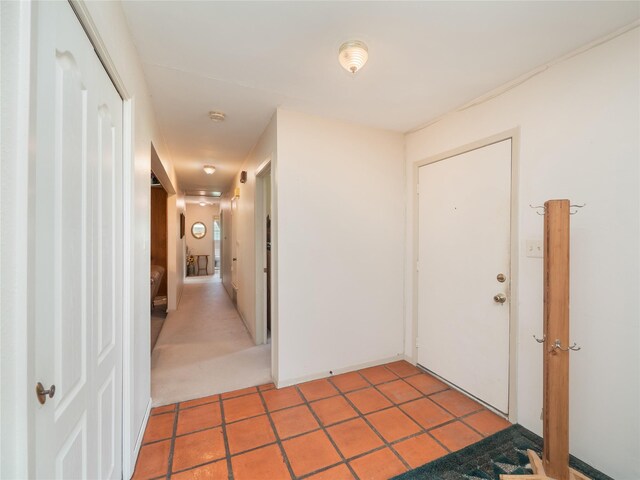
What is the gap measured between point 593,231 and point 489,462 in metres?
1.47

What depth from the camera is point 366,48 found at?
161 cm

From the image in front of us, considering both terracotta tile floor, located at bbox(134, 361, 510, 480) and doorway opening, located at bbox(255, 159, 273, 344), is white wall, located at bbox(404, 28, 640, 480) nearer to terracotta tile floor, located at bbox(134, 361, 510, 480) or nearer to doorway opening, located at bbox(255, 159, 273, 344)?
terracotta tile floor, located at bbox(134, 361, 510, 480)

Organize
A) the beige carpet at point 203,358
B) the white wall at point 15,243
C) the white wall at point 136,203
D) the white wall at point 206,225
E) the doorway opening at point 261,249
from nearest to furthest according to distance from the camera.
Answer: the white wall at point 15,243 → the white wall at point 136,203 → the beige carpet at point 203,358 → the doorway opening at point 261,249 → the white wall at point 206,225

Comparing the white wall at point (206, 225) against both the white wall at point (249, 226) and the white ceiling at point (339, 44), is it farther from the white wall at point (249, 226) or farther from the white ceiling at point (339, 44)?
the white ceiling at point (339, 44)

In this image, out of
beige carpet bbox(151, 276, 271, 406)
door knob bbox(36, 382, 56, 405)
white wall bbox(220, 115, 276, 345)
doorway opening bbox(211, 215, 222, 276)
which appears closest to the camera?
door knob bbox(36, 382, 56, 405)

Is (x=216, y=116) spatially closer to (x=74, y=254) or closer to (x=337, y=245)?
(x=337, y=245)

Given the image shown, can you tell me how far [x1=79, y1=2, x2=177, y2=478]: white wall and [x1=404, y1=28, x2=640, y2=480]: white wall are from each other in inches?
95.9

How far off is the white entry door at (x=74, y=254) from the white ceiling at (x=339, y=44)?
0.57 m

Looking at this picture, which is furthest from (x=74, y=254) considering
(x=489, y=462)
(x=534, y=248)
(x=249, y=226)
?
(x=249, y=226)

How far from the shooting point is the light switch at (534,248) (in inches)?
71.9

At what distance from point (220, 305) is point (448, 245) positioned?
14.3ft

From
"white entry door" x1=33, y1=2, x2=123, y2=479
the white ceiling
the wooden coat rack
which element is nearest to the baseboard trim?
"white entry door" x1=33, y1=2, x2=123, y2=479

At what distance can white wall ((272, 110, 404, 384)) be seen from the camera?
2451mm

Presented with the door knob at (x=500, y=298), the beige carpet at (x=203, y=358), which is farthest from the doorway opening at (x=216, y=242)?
the door knob at (x=500, y=298)
